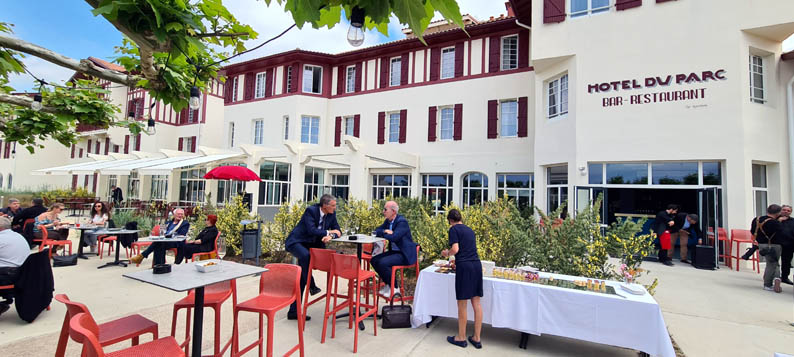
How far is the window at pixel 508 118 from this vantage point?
1405 cm

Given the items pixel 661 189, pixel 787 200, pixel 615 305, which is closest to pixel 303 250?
pixel 615 305

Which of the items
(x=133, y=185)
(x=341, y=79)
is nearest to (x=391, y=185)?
(x=341, y=79)

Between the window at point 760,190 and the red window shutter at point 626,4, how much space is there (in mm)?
4995

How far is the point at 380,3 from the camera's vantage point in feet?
5.56

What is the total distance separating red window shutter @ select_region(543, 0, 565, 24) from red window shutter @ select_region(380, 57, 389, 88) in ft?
24.5

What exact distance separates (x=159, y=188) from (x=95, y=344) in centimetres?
2378

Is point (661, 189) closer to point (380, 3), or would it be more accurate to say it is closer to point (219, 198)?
point (380, 3)

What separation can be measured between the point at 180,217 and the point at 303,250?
4.10 meters

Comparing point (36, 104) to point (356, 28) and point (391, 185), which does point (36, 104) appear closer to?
point (356, 28)

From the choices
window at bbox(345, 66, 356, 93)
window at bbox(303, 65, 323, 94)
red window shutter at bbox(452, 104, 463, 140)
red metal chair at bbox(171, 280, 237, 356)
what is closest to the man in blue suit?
red metal chair at bbox(171, 280, 237, 356)

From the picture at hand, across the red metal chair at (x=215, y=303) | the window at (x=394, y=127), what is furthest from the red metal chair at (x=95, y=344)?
the window at (x=394, y=127)

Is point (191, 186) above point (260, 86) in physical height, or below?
below

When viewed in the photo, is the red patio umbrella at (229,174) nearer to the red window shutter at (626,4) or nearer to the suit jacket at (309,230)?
the suit jacket at (309,230)

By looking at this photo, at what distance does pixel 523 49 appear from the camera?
545 inches
